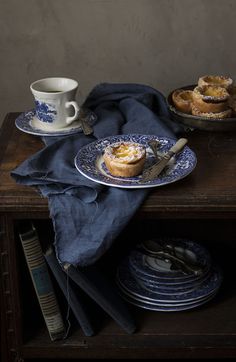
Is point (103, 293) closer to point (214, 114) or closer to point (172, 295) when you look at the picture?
point (172, 295)

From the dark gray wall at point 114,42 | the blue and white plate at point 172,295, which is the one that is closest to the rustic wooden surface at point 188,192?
the blue and white plate at point 172,295

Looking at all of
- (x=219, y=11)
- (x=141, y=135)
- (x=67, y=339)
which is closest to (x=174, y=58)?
(x=219, y=11)

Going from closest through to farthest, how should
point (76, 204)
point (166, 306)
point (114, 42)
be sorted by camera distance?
point (76, 204)
point (166, 306)
point (114, 42)

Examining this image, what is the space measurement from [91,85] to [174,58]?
189 millimetres

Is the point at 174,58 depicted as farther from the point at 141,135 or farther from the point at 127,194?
the point at 127,194

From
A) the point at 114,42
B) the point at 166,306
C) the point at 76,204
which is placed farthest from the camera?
the point at 114,42

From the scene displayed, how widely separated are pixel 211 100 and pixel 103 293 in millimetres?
380

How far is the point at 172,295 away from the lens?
1165 mm

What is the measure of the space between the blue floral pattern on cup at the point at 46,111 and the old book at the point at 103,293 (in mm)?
268

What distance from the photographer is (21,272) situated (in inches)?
43.6

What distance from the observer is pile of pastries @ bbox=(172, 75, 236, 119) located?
3.86ft

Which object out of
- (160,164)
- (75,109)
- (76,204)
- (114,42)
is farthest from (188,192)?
(114,42)

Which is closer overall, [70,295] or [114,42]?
[70,295]

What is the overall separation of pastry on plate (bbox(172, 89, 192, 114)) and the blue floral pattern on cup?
8.9 inches
